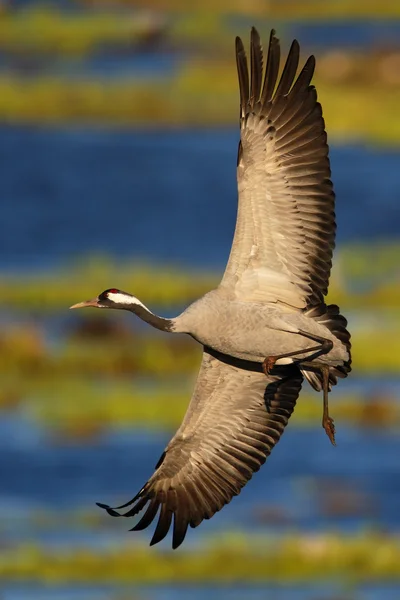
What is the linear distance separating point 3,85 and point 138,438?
19.1m

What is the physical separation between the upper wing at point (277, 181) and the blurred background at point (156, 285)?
7.03 metres

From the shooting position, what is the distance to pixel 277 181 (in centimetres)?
1402

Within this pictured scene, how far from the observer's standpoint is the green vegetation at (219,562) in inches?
816

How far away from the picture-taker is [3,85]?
139 ft

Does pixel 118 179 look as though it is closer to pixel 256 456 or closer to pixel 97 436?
pixel 97 436

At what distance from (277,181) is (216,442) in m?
2.18

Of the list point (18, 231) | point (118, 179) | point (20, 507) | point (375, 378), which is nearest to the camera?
point (20, 507)

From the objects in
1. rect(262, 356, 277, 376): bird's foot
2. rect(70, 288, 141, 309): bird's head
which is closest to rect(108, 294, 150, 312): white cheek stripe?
rect(70, 288, 141, 309): bird's head

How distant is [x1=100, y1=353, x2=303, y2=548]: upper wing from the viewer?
1478 centimetres

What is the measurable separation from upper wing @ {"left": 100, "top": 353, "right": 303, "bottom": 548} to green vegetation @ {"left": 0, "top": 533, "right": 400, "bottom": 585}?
5.82 meters

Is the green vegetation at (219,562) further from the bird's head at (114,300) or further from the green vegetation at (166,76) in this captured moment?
the green vegetation at (166,76)

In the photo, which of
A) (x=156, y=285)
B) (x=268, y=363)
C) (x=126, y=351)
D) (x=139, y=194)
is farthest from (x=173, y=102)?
(x=268, y=363)

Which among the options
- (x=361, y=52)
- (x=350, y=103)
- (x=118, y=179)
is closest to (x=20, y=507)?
(x=118, y=179)

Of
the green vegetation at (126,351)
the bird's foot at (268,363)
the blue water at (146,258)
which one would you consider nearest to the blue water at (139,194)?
the blue water at (146,258)
